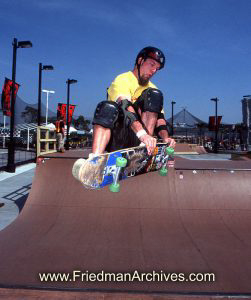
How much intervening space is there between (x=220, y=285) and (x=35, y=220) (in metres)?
3.64

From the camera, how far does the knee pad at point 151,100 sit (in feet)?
11.9

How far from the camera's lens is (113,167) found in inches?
135

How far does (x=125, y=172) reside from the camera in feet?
11.7

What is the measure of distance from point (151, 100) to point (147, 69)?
1.52 ft

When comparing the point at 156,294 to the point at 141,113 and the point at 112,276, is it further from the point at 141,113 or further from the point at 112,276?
the point at 141,113

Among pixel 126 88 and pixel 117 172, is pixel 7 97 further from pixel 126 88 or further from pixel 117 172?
pixel 117 172

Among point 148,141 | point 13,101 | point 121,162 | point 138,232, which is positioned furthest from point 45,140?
point 13,101

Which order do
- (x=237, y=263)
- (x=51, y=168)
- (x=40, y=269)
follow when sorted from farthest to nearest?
(x=51, y=168) < (x=237, y=263) < (x=40, y=269)

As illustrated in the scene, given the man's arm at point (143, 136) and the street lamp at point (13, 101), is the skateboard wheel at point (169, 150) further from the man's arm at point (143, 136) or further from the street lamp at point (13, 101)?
the street lamp at point (13, 101)

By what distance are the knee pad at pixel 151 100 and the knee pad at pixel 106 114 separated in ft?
1.34

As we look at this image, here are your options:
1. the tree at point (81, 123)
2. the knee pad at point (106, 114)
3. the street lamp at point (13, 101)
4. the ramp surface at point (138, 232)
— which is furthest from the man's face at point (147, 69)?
the tree at point (81, 123)

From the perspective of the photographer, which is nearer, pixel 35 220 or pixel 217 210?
pixel 35 220

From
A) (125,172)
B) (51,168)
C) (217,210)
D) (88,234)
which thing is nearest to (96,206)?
(88,234)

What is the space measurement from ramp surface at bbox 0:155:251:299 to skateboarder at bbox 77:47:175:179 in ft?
5.32
